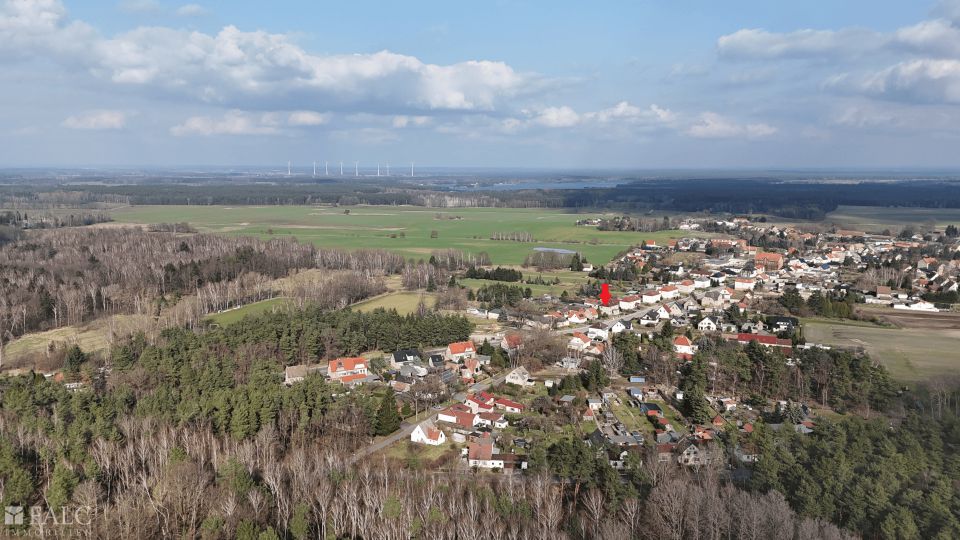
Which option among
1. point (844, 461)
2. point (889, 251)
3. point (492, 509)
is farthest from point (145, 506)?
point (889, 251)

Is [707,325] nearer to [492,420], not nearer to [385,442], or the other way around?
[492,420]

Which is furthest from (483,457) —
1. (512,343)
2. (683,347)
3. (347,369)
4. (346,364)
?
(683,347)

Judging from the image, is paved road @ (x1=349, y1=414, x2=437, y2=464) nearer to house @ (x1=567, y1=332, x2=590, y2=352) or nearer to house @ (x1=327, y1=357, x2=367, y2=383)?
house @ (x1=327, y1=357, x2=367, y2=383)

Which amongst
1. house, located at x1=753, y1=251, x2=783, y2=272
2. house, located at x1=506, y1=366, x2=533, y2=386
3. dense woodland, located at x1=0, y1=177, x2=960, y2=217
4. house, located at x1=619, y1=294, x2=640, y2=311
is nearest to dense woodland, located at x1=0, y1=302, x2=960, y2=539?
house, located at x1=506, y1=366, x2=533, y2=386

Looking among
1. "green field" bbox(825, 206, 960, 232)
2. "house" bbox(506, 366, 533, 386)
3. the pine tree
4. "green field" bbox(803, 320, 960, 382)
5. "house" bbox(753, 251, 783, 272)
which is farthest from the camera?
"green field" bbox(825, 206, 960, 232)

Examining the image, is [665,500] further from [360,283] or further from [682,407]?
[360,283]

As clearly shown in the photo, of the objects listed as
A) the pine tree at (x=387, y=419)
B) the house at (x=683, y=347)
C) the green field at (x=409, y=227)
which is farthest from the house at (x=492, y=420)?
the green field at (x=409, y=227)
